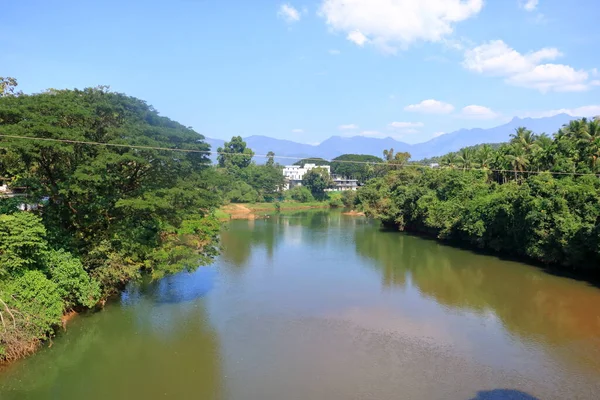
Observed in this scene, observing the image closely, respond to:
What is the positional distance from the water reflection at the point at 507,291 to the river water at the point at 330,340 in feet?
0.27

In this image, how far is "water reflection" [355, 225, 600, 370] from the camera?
13125mm

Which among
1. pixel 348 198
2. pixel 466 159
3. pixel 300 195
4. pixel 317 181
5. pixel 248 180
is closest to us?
pixel 466 159

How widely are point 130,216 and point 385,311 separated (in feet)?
31.9

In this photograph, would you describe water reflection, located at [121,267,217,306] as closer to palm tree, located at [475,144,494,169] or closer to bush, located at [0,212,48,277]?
bush, located at [0,212,48,277]

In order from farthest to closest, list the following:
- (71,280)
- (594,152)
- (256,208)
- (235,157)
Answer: (235,157)
(256,208)
(594,152)
(71,280)

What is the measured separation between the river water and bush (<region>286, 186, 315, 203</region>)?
41.5 meters

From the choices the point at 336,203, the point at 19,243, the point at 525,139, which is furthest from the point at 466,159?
the point at 19,243

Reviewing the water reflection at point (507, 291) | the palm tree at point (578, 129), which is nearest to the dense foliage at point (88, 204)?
the water reflection at point (507, 291)

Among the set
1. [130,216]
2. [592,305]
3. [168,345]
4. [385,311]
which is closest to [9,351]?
[168,345]

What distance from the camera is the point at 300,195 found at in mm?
62812

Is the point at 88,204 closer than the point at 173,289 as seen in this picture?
Yes

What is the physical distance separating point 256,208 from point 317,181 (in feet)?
49.6

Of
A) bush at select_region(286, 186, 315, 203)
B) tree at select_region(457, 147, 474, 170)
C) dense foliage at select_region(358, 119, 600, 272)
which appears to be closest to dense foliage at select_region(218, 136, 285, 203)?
bush at select_region(286, 186, 315, 203)

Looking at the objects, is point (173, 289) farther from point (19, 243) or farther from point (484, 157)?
point (484, 157)
